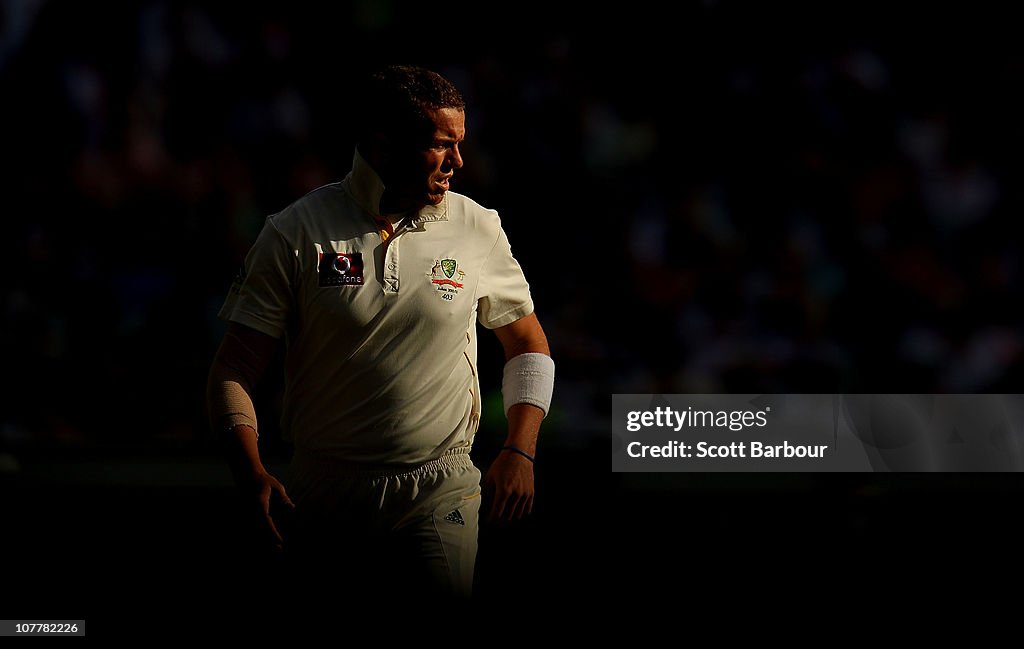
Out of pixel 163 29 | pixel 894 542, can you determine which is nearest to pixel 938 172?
pixel 894 542

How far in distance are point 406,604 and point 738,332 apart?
2936mm

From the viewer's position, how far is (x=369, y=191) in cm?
262

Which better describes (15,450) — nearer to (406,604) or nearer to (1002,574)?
(406,604)

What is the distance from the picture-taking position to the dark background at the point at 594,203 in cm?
470

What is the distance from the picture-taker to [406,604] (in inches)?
102

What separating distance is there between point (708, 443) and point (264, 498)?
101 inches

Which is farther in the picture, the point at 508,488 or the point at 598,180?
the point at 598,180

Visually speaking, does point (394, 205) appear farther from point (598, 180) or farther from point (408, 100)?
point (598, 180)

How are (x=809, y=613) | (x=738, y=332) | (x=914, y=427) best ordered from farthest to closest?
(x=738, y=332)
(x=914, y=427)
(x=809, y=613)

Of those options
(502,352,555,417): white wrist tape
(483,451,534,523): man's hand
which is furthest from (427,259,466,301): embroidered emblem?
(483,451,534,523): man's hand

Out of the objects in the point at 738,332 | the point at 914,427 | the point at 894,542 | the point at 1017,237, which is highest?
the point at 1017,237

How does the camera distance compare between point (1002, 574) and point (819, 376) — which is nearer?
point (1002, 574)

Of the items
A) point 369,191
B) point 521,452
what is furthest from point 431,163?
point 521,452

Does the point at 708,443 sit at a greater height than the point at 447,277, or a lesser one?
greater
